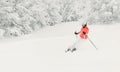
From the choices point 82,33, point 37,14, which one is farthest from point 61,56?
Result: point 37,14

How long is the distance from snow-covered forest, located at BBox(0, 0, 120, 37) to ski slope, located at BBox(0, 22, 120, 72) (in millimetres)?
6144

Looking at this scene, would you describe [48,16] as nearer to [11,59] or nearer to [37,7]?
[37,7]

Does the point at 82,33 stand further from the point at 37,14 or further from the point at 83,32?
the point at 37,14

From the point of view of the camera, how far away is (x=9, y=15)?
2506 cm

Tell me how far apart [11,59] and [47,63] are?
1619 millimetres

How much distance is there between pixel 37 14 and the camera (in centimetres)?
2794

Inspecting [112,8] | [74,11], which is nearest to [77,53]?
[112,8]

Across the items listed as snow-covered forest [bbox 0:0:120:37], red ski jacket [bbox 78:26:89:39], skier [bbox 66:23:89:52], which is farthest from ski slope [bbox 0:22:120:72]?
snow-covered forest [bbox 0:0:120:37]

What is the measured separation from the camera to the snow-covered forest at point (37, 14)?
82.1ft

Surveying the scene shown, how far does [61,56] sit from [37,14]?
45.4ft

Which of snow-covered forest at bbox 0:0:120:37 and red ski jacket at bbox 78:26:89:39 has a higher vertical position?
red ski jacket at bbox 78:26:89:39

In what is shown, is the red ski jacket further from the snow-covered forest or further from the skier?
the snow-covered forest

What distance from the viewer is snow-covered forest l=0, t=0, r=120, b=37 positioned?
2502cm

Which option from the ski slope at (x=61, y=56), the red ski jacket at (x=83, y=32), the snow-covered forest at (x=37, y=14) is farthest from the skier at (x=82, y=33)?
the snow-covered forest at (x=37, y=14)
